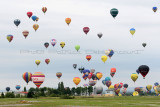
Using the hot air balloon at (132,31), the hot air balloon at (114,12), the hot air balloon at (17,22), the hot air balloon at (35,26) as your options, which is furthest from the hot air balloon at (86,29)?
the hot air balloon at (17,22)

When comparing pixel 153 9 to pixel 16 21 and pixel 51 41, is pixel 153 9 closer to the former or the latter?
pixel 51 41

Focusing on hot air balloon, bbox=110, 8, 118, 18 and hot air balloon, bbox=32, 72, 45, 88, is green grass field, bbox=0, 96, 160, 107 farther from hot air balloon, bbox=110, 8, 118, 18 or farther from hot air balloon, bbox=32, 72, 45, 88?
hot air balloon, bbox=110, 8, 118, 18

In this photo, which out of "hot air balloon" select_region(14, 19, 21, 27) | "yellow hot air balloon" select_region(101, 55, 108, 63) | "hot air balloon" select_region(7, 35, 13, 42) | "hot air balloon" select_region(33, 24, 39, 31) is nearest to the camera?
"hot air balloon" select_region(7, 35, 13, 42)

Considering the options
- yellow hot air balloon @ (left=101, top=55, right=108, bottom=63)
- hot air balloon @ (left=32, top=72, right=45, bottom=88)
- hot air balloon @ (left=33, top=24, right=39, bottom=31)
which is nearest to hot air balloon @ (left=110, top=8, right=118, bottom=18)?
yellow hot air balloon @ (left=101, top=55, right=108, bottom=63)

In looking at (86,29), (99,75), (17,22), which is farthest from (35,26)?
(99,75)

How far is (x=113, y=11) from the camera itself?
12456cm

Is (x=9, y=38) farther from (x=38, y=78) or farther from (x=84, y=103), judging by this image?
(x=84, y=103)

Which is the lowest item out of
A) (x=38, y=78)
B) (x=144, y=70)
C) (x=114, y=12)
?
(x=38, y=78)

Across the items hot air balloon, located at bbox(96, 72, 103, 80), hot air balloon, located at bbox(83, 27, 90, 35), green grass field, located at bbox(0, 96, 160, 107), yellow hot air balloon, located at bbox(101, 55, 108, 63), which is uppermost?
hot air balloon, located at bbox(83, 27, 90, 35)

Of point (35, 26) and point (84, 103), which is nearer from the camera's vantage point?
point (84, 103)

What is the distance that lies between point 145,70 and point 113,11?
2644cm

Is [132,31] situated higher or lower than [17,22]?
lower

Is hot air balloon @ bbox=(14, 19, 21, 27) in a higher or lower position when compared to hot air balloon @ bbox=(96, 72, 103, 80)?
higher

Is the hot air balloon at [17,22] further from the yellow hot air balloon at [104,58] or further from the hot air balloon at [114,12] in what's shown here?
the yellow hot air balloon at [104,58]
